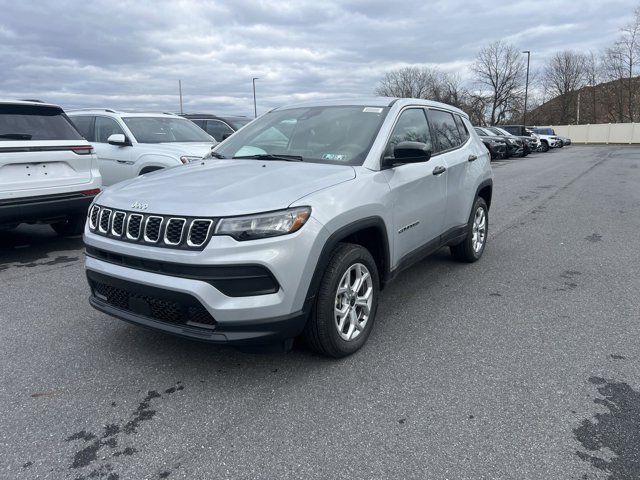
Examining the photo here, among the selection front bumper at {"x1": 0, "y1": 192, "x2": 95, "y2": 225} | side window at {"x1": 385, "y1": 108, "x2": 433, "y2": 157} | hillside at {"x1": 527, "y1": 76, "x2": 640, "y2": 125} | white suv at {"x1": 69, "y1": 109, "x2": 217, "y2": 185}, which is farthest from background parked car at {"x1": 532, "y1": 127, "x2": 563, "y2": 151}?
front bumper at {"x1": 0, "y1": 192, "x2": 95, "y2": 225}

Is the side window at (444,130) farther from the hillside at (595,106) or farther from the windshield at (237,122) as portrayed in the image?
the hillside at (595,106)

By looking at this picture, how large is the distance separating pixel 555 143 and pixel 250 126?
40263 mm

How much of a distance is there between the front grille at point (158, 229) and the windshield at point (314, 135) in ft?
4.23

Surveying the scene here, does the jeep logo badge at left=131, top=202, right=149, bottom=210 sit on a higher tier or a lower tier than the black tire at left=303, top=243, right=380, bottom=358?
higher

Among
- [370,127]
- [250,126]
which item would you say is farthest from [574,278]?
[250,126]

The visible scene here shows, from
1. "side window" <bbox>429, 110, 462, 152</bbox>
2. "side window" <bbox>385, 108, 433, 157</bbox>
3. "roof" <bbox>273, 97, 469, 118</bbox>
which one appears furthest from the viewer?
"side window" <bbox>429, 110, 462, 152</bbox>

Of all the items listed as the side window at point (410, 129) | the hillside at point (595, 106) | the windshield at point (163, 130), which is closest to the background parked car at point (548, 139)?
the hillside at point (595, 106)

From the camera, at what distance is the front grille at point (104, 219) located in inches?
128

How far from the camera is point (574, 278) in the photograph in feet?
17.1

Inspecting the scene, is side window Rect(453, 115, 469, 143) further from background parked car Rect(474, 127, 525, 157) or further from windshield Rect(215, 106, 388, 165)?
background parked car Rect(474, 127, 525, 157)

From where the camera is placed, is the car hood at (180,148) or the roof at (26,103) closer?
the roof at (26,103)

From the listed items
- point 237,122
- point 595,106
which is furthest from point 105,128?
point 595,106

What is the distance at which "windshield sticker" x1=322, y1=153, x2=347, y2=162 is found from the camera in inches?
148

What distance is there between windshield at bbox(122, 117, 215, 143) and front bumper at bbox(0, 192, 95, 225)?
238cm
